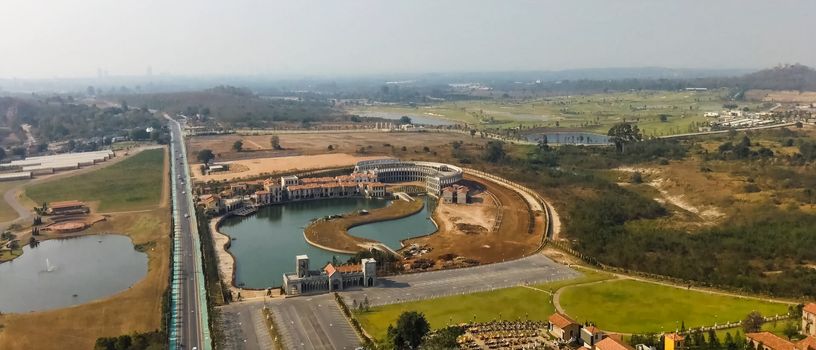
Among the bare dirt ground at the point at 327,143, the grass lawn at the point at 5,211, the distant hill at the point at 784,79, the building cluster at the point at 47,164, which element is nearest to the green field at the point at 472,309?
the grass lawn at the point at 5,211

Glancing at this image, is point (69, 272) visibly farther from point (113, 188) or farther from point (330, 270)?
point (113, 188)

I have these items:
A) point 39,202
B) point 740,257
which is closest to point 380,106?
point 39,202

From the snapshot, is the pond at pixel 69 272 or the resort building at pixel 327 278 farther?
the pond at pixel 69 272

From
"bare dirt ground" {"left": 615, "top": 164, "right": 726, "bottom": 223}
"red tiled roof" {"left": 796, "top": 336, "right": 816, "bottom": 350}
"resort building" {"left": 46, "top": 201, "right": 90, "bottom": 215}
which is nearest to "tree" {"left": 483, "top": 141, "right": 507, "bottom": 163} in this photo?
"bare dirt ground" {"left": 615, "top": 164, "right": 726, "bottom": 223}

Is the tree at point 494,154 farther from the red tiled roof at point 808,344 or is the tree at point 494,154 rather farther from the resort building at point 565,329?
the red tiled roof at point 808,344

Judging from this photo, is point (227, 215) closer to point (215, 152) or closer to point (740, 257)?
point (215, 152)

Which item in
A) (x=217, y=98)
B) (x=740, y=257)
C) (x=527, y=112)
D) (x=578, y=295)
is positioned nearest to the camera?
(x=578, y=295)

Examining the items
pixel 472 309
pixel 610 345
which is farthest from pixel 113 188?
pixel 610 345
